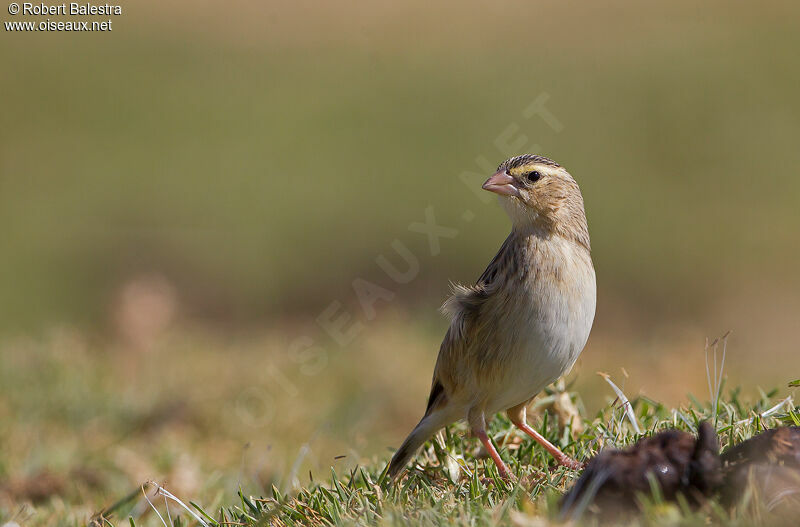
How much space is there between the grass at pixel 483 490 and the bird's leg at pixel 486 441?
46 mm

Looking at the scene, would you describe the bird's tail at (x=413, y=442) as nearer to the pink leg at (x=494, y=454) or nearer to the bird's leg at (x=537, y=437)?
the pink leg at (x=494, y=454)

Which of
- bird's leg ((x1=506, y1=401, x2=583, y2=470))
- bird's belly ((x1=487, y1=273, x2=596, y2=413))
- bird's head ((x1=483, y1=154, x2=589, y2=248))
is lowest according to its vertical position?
bird's leg ((x1=506, y1=401, x2=583, y2=470))

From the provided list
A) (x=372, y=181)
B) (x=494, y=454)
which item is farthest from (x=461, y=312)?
(x=372, y=181)

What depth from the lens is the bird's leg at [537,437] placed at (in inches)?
152

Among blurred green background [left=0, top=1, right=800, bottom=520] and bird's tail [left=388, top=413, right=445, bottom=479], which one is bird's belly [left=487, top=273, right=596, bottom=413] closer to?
bird's tail [left=388, top=413, right=445, bottom=479]

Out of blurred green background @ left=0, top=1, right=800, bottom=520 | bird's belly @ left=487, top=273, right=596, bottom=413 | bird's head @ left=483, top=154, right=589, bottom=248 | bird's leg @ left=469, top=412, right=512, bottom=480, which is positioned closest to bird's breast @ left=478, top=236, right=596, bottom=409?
bird's belly @ left=487, top=273, right=596, bottom=413

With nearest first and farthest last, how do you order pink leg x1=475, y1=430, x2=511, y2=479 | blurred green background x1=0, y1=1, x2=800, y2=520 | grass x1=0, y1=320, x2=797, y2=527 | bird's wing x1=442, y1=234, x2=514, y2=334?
grass x1=0, y1=320, x2=797, y2=527 → pink leg x1=475, y1=430, x2=511, y2=479 → bird's wing x1=442, y1=234, x2=514, y2=334 → blurred green background x1=0, y1=1, x2=800, y2=520

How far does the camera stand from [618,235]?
42.8 ft

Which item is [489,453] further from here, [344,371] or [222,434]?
[344,371]

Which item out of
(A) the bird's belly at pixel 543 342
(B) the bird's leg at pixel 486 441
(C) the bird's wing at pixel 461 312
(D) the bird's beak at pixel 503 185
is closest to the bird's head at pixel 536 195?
(D) the bird's beak at pixel 503 185

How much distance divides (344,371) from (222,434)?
1.51 m

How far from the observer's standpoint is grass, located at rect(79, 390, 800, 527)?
289 centimetres

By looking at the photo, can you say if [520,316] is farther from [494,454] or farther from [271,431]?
[271,431]

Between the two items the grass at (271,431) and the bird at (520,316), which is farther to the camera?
the bird at (520,316)
